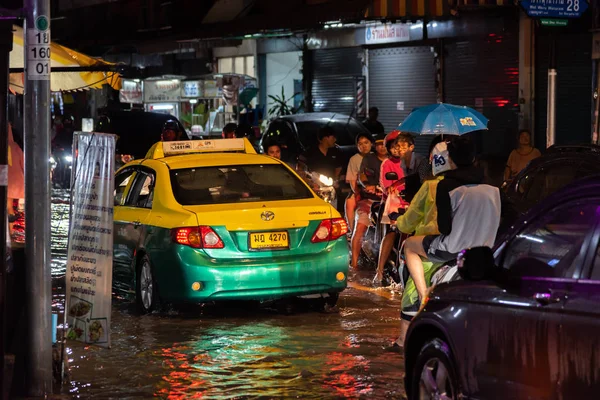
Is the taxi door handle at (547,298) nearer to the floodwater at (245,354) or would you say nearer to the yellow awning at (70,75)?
the floodwater at (245,354)

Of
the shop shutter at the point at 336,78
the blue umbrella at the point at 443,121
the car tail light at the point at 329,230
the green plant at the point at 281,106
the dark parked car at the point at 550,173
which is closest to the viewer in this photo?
the car tail light at the point at 329,230

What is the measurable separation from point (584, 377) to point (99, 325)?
15.3 ft

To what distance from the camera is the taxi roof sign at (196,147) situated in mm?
12805

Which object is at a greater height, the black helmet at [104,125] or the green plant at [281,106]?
the green plant at [281,106]

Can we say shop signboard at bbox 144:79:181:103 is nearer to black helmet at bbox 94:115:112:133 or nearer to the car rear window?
black helmet at bbox 94:115:112:133

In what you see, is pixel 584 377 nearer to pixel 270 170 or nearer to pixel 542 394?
pixel 542 394

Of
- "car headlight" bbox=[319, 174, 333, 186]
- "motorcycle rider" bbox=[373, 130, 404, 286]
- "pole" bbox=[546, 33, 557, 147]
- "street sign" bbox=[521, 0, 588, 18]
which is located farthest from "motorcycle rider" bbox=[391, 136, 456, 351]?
"pole" bbox=[546, 33, 557, 147]

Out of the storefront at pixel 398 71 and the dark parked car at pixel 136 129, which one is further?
the storefront at pixel 398 71

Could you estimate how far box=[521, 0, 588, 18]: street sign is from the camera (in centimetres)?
1792

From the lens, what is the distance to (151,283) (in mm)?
11664

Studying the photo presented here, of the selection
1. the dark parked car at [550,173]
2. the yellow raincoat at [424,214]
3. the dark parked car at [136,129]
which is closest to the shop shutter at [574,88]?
the dark parked car at [136,129]

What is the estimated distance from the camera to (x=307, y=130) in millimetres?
24438

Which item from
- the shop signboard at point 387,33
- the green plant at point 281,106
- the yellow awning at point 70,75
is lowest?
the yellow awning at point 70,75

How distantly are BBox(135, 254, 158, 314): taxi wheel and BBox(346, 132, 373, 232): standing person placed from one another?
12.9 ft
